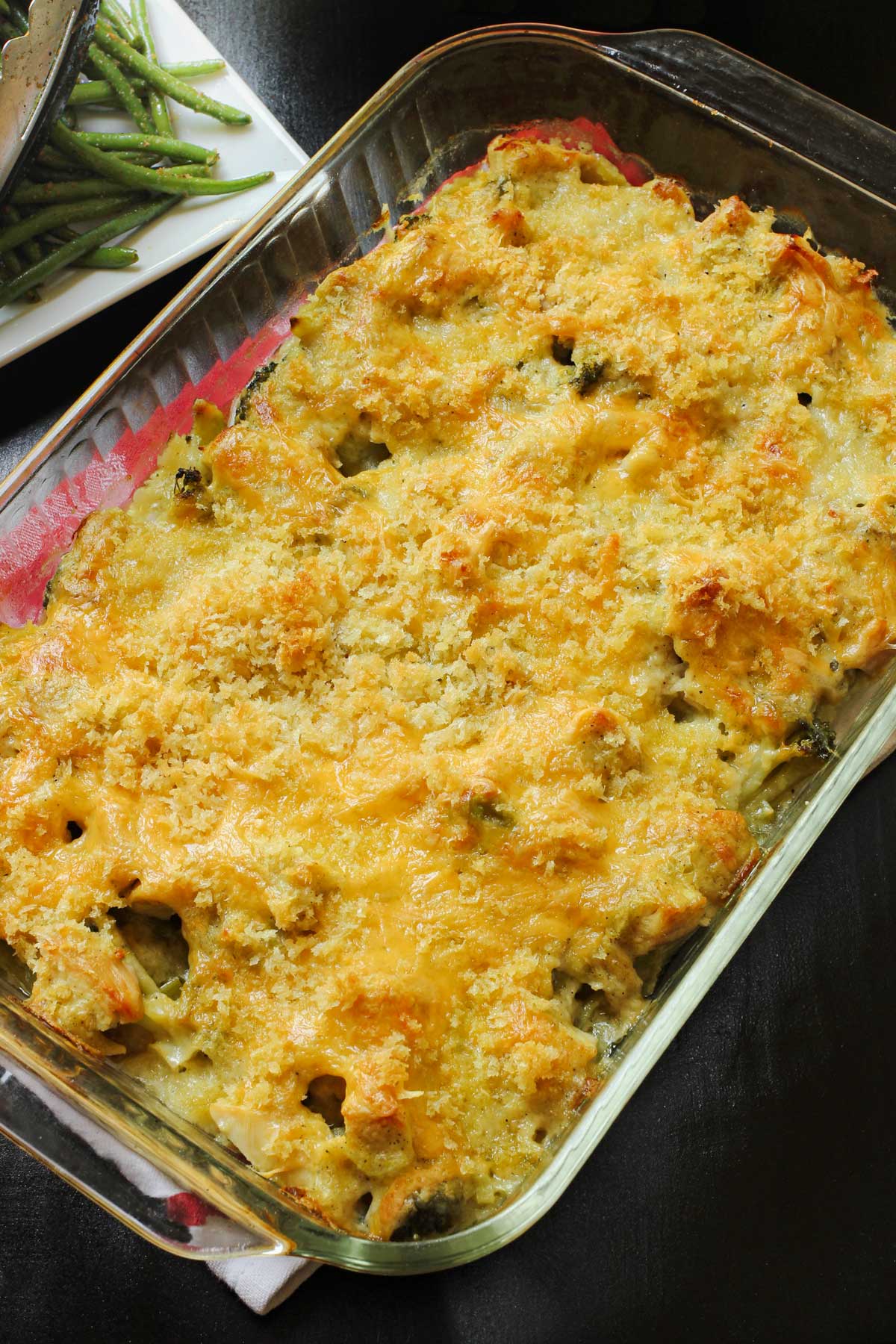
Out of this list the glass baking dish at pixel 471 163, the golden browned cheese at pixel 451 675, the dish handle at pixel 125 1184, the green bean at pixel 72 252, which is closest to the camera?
the dish handle at pixel 125 1184

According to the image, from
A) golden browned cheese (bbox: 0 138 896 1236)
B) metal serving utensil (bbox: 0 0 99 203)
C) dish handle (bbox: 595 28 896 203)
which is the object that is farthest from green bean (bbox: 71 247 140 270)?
dish handle (bbox: 595 28 896 203)

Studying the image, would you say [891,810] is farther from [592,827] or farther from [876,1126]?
[592,827]

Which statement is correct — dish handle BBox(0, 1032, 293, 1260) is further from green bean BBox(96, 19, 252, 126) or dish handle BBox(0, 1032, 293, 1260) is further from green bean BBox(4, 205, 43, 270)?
green bean BBox(96, 19, 252, 126)

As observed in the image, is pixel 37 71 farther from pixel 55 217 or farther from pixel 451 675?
pixel 451 675

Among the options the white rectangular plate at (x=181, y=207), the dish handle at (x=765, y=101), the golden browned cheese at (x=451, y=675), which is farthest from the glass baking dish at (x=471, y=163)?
the white rectangular plate at (x=181, y=207)

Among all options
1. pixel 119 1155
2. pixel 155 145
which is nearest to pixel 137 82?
pixel 155 145

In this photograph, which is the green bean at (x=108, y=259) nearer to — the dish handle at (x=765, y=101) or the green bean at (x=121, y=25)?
the green bean at (x=121, y=25)
